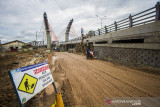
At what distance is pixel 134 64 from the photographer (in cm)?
682

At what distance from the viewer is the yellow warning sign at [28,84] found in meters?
1.91

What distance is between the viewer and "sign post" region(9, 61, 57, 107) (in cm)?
180

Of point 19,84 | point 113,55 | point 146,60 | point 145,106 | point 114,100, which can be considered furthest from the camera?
point 113,55

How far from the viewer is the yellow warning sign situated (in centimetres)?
191

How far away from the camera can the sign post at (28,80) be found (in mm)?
1804

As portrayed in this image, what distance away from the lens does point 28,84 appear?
6.82 feet

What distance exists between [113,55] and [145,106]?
734 centimetres

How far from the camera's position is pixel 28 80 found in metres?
2.12

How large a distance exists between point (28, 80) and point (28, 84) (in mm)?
111

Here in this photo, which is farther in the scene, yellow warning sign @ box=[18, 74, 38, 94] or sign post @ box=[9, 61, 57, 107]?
yellow warning sign @ box=[18, 74, 38, 94]

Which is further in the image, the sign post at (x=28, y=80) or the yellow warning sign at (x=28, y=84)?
the yellow warning sign at (x=28, y=84)

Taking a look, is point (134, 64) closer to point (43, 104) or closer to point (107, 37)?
point (107, 37)

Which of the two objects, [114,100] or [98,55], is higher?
[98,55]

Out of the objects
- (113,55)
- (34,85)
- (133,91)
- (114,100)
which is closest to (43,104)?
(34,85)
